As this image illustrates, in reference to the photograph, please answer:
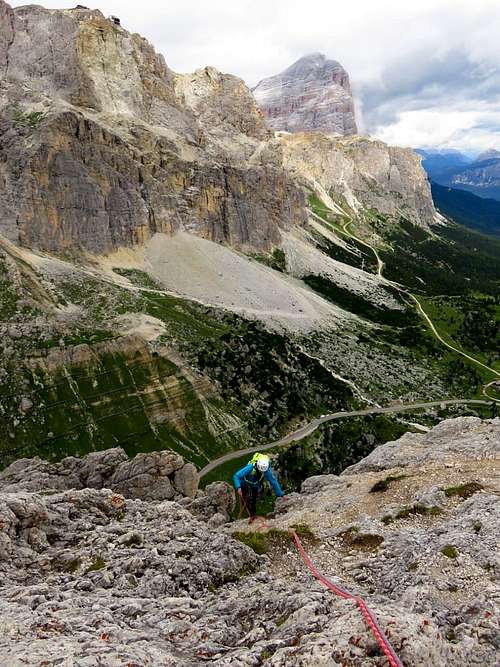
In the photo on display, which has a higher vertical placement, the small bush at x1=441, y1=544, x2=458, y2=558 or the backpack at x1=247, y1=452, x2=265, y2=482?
the backpack at x1=247, y1=452, x2=265, y2=482

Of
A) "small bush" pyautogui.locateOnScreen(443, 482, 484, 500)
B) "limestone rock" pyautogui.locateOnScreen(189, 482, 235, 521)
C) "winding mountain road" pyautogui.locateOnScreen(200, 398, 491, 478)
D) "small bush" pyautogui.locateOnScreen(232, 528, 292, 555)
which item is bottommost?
"winding mountain road" pyautogui.locateOnScreen(200, 398, 491, 478)

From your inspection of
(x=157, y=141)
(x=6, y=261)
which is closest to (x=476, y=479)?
(x=6, y=261)

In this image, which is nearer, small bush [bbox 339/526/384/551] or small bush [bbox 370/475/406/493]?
small bush [bbox 339/526/384/551]

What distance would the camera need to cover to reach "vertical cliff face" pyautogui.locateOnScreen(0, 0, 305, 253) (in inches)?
5384

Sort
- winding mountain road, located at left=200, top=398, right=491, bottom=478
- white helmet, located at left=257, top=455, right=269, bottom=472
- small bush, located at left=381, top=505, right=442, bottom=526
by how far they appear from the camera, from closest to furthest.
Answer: white helmet, located at left=257, top=455, right=269, bottom=472 → small bush, located at left=381, top=505, right=442, bottom=526 → winding mountain road, located at left=200, top=398, right=491, bottom=478

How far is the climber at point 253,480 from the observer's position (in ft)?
76.8

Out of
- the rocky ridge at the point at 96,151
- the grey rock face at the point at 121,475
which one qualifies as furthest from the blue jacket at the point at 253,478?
the rocky ridge at the point at 96,151

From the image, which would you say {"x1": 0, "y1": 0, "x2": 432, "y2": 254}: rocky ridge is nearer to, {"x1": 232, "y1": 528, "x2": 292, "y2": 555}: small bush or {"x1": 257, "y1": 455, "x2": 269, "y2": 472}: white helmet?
{"x1": 257, "y1": 455, "x2": 269, "y2": 472}: white helmet

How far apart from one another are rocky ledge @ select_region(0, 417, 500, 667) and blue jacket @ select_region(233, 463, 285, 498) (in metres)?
2.34

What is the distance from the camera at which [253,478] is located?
25.3 m

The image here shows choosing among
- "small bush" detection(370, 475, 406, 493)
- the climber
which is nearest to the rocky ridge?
the climber

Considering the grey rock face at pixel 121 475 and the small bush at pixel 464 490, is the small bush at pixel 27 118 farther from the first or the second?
the small bush at pixel 464 490

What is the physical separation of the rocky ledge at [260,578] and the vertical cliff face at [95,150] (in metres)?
128

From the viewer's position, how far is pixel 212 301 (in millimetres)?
145875
